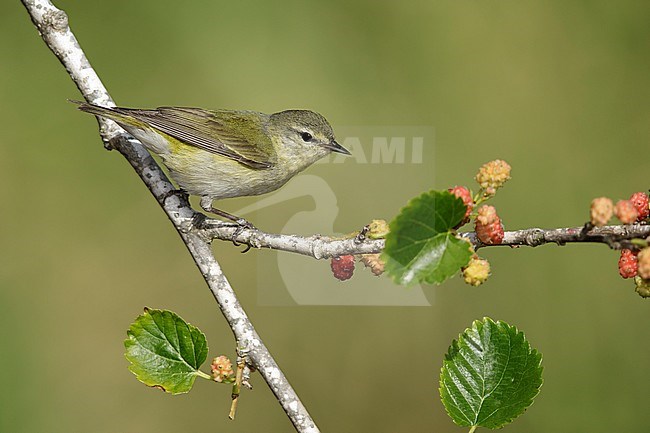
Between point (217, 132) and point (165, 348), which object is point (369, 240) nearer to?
point (165, 348)

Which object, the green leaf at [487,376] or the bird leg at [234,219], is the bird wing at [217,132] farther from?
the green leaf at [487,376]

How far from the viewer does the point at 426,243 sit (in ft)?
2.32

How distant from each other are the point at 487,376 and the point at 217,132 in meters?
1.01

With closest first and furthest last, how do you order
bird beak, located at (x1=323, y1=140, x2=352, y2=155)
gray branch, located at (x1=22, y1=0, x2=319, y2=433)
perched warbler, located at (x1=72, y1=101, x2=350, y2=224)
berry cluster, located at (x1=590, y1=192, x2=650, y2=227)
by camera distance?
berry cluster, located at (x1=590, y1=192, x2=650, y2=227) → gray branch, located at (x1=22, y1=0, x2=319, y2=433) → perched warbler, located at (x1=72, y1=101, x2=350, y2=224) → bird beak, located at (x1=323, y1=140, x2=352, y2=155)

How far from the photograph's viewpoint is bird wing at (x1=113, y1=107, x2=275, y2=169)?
1.55m

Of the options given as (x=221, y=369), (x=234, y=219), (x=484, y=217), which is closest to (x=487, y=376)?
(x=484, y=217)

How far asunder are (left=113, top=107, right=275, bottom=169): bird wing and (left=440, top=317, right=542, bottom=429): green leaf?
2.90 ft

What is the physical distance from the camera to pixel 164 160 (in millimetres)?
1567

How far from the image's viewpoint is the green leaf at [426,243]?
683 millimetres

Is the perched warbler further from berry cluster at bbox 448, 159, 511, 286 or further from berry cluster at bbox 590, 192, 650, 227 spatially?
berry cluster at bbox 590, 192, 650, 227

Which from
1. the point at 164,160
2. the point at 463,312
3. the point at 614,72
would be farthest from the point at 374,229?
the point at 614,72

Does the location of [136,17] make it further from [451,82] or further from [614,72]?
[614,72]

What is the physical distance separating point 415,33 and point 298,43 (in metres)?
0.46

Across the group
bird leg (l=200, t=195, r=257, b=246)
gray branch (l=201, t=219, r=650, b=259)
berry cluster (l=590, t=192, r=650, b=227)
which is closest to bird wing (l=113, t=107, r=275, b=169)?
bird leg (l=200, t=195, r=257, b=246)
